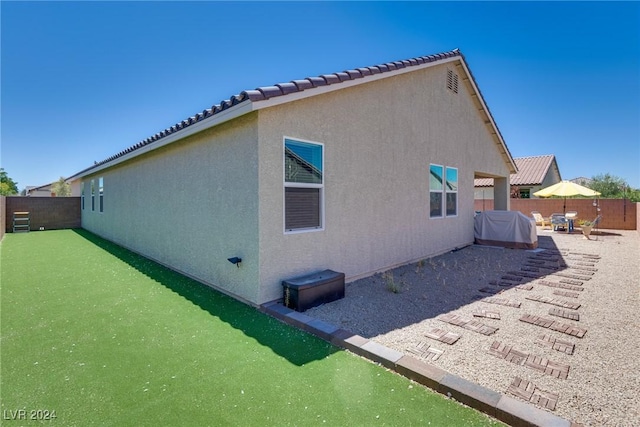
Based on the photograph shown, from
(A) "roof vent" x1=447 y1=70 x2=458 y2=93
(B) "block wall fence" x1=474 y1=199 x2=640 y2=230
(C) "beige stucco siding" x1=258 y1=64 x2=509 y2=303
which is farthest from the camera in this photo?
(B) "block wall fence" x1=474 y1=199 x2=640 y2=230

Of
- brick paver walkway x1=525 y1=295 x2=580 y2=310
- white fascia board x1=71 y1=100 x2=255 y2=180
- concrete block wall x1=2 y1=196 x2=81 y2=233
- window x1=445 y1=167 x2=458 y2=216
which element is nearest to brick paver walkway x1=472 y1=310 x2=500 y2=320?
brick paver walkway x1=525 y1=295 x2=580 y2=310

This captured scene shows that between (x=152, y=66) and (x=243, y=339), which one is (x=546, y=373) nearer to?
(x=243, y=339)

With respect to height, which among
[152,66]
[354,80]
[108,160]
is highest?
[152,66]

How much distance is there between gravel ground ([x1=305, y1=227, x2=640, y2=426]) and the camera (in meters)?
3.00

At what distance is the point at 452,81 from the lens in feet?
36.5

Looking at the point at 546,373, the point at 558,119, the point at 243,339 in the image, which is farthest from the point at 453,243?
the point at 558,119

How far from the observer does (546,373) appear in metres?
3.33

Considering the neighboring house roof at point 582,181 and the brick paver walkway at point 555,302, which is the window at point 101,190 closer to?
the brick paver walkway at point 555,302

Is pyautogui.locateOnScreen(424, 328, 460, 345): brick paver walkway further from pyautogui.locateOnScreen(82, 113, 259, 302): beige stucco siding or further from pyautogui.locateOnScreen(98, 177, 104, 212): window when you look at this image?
pyautogui.locateOnScreen(98, 177, 104, 212): window

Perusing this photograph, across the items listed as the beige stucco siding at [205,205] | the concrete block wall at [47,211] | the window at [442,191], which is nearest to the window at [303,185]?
the beige stucco siding at [205,205]

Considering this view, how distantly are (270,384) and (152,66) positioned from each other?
12935mm

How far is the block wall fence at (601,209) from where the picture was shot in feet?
60.3

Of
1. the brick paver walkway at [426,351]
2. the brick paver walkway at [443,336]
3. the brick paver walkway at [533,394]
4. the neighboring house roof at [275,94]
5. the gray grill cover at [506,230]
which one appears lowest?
the brick paver walkway at [443,336]

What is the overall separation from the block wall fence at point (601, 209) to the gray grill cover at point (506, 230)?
11.1m
